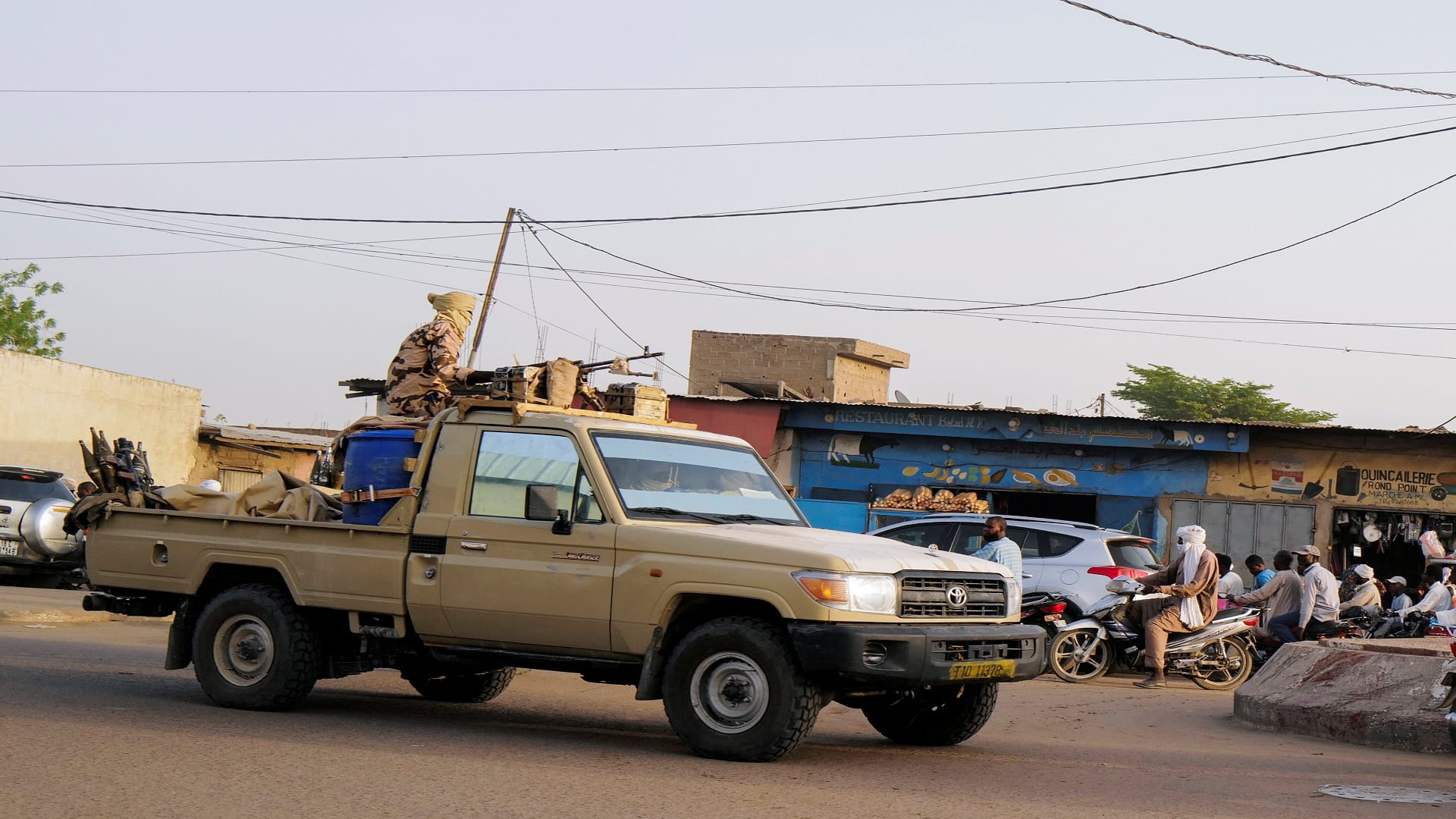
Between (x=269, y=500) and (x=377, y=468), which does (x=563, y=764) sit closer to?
(x=377, y=468)

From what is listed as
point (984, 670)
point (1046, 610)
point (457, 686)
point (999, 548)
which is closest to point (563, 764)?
point (984, 670)

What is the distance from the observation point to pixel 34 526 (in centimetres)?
1866

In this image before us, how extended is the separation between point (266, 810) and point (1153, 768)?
4.92 meters

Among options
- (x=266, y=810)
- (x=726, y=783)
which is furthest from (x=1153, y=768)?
(x=266, y=810)

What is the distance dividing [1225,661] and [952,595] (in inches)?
305

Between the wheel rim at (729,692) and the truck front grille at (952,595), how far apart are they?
85cm

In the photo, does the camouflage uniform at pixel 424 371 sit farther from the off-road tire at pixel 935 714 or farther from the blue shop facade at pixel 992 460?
the blue shop facade at pixel 992 460

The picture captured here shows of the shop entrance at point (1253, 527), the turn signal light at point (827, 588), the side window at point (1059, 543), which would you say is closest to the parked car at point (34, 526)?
the side window at point (1059, 543)

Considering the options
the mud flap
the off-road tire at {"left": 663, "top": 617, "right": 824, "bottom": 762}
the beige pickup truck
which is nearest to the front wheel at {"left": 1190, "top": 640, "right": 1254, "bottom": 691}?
the beige pickup truck

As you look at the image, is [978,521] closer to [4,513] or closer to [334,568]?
[334,568]

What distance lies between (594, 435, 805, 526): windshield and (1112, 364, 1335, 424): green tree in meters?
42.5

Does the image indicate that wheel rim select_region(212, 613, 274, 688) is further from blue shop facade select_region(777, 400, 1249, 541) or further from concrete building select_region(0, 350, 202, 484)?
concrete building select_region(0, 350, 202, 484)

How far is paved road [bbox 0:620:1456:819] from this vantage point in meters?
6.34

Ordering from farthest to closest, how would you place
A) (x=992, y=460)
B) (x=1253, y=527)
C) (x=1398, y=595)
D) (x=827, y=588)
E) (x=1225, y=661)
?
(x=992, y=460)
(x=1253, y=527)
(x=1398, y=595)
(x=1225, y=661)
(x=827, y=588)
